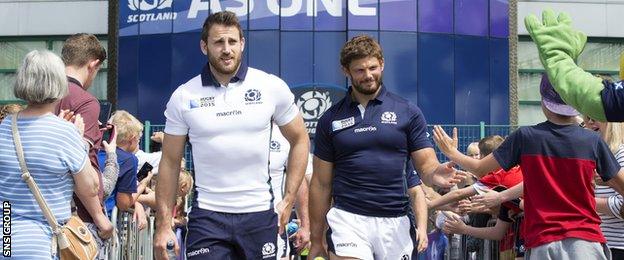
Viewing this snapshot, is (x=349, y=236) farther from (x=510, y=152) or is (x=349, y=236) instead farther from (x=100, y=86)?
(x=100, y=86)

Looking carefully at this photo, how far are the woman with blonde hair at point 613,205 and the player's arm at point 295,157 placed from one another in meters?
2.12

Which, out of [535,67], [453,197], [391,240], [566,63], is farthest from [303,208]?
[535,67]

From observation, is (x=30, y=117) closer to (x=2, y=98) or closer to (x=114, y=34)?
(x=114, y=34)

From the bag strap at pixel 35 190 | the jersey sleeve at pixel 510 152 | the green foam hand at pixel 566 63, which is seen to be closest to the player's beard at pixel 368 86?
the jersey sleeve at pixel 510 152

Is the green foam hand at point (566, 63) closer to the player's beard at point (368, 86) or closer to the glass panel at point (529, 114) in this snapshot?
the player's beard at point (368, 86)

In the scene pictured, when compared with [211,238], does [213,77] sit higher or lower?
higher

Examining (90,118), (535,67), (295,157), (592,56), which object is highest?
(592,56)

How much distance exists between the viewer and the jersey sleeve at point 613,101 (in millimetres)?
4312

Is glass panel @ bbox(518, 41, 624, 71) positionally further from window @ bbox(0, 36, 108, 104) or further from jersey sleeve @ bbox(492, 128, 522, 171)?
jersey sleeve @ bbox(492, 128, 522, 171)

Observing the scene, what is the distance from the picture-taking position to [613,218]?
8.18m

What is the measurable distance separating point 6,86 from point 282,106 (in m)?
32.6

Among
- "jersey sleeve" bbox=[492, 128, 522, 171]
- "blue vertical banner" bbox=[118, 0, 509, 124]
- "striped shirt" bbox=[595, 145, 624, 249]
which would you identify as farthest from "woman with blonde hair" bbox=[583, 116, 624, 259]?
"blue vertical banner" bbox=[118, 0, 509, 124]

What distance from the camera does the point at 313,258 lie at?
8367 millimetres

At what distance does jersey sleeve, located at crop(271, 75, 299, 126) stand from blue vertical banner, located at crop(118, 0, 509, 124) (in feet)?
79.2
